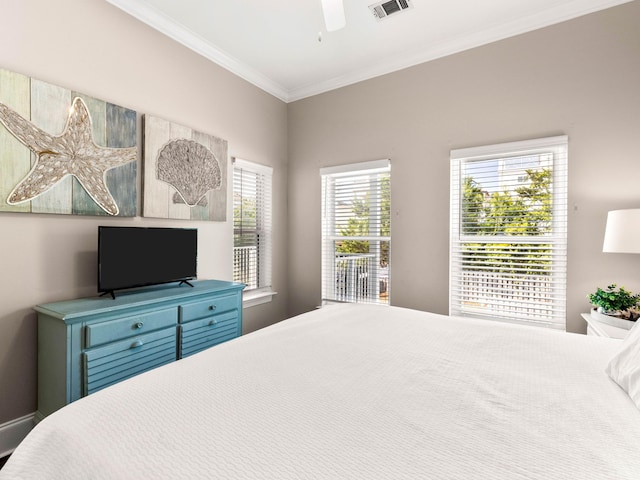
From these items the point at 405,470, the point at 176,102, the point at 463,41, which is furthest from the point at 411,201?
the point at 405,470

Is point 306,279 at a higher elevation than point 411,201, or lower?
lower

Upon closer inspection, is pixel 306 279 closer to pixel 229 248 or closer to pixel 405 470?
pixel 229 248

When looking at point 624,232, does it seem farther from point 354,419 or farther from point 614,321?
point 354,419

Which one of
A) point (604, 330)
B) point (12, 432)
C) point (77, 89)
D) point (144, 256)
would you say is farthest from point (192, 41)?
point (604, 330)

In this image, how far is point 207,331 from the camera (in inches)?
99.9

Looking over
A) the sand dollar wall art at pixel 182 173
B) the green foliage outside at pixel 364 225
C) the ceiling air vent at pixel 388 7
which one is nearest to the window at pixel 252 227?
the sand dollar wall art at pixel 182 173

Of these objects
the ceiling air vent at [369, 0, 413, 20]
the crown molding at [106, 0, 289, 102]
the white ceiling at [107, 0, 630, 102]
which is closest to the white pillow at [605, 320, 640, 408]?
the white ceiling at [107, 0, 630, 102]

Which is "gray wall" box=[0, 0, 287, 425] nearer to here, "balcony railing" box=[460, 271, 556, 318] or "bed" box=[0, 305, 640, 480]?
"bed" box=[0, 305, 640, 480]

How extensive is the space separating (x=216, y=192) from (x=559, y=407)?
9.48ft

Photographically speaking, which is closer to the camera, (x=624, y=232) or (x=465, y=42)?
(x=624, y=232)

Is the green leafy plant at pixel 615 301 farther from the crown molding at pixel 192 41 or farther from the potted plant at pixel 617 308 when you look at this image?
the crown molding at pixel 192 41

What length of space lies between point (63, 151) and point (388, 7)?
2469mm

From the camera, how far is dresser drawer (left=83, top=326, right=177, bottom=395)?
1863 mm

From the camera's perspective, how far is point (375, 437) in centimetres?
81
